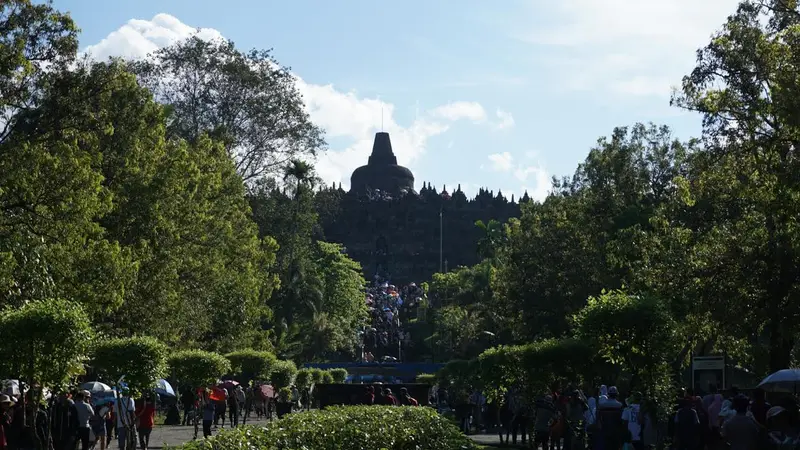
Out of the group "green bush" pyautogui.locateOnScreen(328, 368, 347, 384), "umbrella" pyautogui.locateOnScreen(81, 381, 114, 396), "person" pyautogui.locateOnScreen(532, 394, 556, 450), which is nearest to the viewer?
"person" pyautogui.locateOnScreen(532, 394, 556, 450)

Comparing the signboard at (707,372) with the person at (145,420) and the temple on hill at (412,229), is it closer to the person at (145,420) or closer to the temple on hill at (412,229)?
the person at (145,420)

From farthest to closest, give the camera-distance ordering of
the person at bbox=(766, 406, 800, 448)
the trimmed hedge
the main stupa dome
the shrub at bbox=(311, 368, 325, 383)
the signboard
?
the main stupa dome, the shrub at bbox=(311, 368, 325, 383), the signboard, the person at bbox=(766, 406, 800, 448), the trimmed hedge

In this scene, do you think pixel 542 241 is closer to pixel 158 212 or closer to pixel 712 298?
pixel 158 212

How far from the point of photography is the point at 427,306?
325 ft

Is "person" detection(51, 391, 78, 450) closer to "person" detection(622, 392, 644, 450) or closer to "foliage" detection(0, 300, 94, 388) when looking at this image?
"foliage" detection(0, 300, 94, 388)

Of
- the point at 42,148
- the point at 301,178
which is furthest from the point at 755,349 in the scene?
the point at 301,178

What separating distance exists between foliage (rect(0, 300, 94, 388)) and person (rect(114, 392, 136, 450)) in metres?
3.40

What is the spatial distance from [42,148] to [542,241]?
75.7 feet

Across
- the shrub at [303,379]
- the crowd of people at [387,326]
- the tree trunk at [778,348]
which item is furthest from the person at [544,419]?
the crowd of people at [387,326]

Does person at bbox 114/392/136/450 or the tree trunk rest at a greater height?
the tree trunk

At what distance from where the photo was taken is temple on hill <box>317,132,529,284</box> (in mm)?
134125

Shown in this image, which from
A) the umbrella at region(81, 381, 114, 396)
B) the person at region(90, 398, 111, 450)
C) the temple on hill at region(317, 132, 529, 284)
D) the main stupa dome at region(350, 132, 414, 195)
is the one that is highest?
the main stupa dome at region(350, 132, 414, 195)

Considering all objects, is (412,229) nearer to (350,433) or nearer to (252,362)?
(252,362)

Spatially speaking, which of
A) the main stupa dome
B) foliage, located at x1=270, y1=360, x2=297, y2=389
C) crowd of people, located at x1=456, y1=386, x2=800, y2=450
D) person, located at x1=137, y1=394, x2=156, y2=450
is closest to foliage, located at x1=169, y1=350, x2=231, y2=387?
person, located at x1=137, y1=394, x2=156, y2=450
